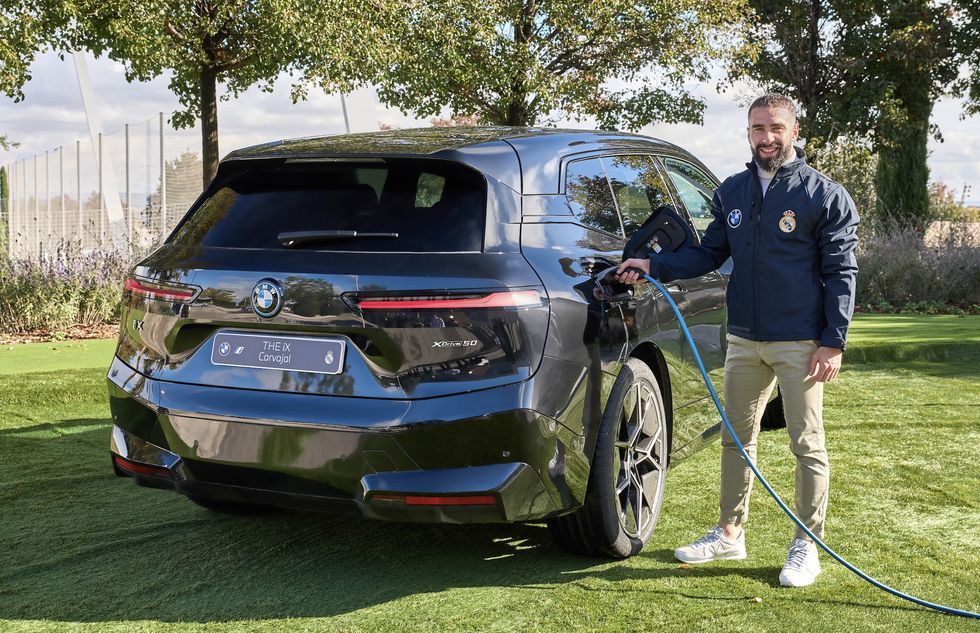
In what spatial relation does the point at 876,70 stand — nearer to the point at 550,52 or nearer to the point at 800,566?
the point at 550,52

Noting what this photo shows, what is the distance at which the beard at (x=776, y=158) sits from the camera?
4.12 m

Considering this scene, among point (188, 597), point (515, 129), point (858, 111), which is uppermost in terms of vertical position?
point (858, 111)

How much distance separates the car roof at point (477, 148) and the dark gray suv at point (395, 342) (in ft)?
0.04

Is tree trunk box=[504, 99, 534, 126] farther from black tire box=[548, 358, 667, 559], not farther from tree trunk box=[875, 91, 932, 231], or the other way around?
black tire box=[548, 358, 667, 559]

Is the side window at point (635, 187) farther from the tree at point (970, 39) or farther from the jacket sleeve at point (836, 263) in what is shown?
the tree at point (970, 39)

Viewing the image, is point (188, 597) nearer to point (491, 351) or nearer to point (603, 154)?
point (491, 351)

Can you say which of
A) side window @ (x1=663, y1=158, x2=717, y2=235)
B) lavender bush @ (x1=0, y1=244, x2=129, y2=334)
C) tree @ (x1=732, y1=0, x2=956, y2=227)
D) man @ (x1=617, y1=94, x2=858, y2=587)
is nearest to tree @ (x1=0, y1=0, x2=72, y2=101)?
lavender bush @ (x1=0, y1=244, x2=129, y2=334)

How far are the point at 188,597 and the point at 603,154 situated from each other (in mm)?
2561

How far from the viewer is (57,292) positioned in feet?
43.0

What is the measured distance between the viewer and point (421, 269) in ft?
12.0

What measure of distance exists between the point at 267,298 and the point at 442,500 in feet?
3.08

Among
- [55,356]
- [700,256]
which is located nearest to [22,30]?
[55,356]

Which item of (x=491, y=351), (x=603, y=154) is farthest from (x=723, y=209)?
(x=491, y=351)

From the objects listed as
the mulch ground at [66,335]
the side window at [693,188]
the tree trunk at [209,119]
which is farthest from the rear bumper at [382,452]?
the tree trunk at [209,119]
